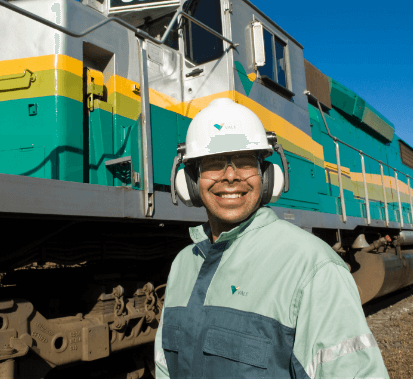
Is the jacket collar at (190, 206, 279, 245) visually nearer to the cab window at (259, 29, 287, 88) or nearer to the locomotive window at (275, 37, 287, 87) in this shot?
the cab window at (259, 29, 287, 88)

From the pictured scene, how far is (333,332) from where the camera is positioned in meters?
0.91

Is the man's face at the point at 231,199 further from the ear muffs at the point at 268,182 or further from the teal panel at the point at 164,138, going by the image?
the teal panel at the point at 164,138

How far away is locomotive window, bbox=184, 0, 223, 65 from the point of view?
3391mm

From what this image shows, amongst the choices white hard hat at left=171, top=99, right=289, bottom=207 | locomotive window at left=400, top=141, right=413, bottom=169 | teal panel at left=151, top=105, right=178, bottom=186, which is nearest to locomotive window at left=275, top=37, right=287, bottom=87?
teal panel at left=151, top=105, right=178, bottom=186

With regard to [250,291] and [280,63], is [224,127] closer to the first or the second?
[250,291]

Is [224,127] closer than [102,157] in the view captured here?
Yes

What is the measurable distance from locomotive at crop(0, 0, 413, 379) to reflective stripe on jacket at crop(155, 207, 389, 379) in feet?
1.82

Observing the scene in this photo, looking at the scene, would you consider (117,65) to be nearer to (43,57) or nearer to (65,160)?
(43,57)

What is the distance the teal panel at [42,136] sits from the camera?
2.33 meters

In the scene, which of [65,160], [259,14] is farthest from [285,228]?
[259,14]

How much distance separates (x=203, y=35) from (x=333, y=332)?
10.2 feet

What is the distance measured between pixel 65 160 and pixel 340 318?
1953mm

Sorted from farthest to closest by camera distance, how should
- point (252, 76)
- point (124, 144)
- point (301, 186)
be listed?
point (301, 186), point (252, 76), point (124, 144)

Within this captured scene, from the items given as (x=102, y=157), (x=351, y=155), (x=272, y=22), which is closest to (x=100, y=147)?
(x=102, y=157)
